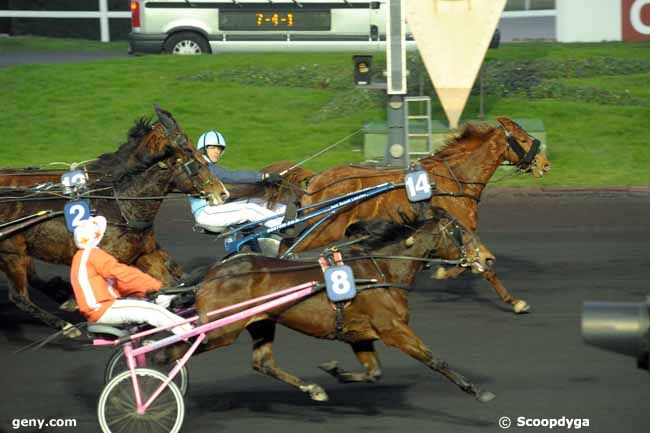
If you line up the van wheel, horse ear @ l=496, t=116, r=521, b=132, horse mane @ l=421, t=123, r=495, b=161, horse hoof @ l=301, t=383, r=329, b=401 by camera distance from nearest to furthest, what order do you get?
horse hoof @ l=301, t=383, r=329, b=401
horse mane @ l=421, t=123, r=495, b=161
horse ear @ l=496, t=116, r=521, b=132
the van wheel

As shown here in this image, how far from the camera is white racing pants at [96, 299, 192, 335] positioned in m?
7.69

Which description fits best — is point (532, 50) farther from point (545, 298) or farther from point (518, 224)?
point (545, 298)

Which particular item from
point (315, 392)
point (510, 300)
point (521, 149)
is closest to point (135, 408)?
point (315, 392)

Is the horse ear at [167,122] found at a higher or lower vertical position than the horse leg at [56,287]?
higher

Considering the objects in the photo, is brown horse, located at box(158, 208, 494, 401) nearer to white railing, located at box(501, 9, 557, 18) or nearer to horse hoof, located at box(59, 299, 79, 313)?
horse hoof, located at box(59, 299, 79, 313)

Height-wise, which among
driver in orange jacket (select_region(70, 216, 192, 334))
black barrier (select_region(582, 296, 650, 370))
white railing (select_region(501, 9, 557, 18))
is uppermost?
white railing (select_region(501, 9, 557, 18))

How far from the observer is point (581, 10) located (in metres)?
25.6

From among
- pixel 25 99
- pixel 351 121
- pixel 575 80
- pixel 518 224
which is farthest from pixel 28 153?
pixel 575 80

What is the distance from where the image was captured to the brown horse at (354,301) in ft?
25.8

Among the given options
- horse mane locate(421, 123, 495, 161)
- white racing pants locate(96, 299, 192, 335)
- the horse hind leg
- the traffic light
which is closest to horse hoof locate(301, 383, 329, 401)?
white racing pants locate(96, 299, 192, 335)

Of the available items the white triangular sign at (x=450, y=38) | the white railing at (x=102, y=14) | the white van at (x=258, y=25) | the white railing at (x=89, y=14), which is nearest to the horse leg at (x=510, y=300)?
the white triangular sign at (x=450, y=38)

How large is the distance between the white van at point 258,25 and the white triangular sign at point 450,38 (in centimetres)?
541

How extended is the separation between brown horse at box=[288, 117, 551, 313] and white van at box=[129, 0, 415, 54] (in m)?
12.5

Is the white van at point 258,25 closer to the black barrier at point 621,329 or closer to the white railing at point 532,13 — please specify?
the white railing at point 532,13
